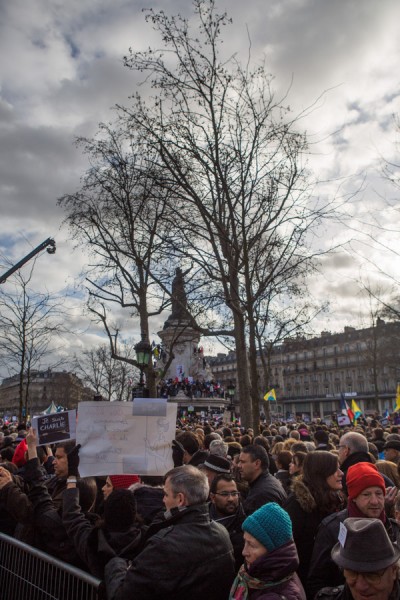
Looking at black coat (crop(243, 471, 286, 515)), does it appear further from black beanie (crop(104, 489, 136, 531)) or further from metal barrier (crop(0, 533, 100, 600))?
metal barrier (crop(0, 533, 100, 600))

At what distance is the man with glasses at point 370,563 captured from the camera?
2.49 metres

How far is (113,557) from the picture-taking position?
11.2 ft

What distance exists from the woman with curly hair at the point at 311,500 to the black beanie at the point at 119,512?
1.35 meters

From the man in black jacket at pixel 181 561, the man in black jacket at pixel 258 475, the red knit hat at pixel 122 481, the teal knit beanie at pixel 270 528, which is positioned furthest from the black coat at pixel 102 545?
the man in black jacket at pixel 258 475

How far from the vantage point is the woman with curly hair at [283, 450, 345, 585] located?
4098 millimetres

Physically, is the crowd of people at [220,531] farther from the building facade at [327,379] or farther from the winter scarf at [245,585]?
the building facade at [327,379]

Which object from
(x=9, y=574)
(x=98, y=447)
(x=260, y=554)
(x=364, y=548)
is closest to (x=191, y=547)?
(x=260, y=554)

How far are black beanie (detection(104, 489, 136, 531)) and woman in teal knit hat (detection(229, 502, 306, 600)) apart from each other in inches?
35.4

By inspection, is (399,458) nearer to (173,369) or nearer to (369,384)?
(173,369)

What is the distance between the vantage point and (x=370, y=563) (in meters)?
2.49

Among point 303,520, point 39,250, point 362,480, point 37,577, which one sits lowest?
point 37,577

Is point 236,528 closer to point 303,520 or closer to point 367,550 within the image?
point 303,520

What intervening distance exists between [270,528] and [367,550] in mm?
556

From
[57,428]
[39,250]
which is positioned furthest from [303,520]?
[39,250]
